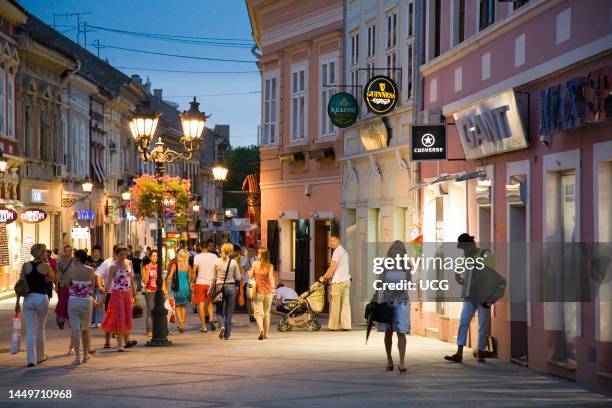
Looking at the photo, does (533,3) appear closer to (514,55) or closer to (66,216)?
(514,55)

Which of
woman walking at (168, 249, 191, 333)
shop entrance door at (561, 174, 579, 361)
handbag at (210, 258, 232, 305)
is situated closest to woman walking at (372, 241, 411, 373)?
shop entrance door at (561, 174, 579, 361)

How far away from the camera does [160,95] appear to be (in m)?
121

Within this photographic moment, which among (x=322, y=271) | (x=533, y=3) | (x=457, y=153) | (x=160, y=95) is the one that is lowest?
(x=322, y=271)

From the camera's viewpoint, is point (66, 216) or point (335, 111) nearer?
point (335, 111)

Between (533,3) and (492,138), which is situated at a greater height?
(533,3)

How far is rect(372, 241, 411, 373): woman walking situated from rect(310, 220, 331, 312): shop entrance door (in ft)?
57.9

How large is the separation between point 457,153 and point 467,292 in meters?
4.40

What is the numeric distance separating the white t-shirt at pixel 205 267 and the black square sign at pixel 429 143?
18.5 feet

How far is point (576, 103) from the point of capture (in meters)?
15.4

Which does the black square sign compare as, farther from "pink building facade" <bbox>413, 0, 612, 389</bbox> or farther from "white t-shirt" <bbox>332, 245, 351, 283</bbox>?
"white t-shirt" <bbox>332, 245, 351, 283</bbox>

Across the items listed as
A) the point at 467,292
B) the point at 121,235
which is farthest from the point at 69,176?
the point at 467,292

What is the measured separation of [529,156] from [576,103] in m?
3.29

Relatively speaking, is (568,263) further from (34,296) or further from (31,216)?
(31,216)

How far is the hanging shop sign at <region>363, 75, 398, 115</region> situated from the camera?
2758 cm
